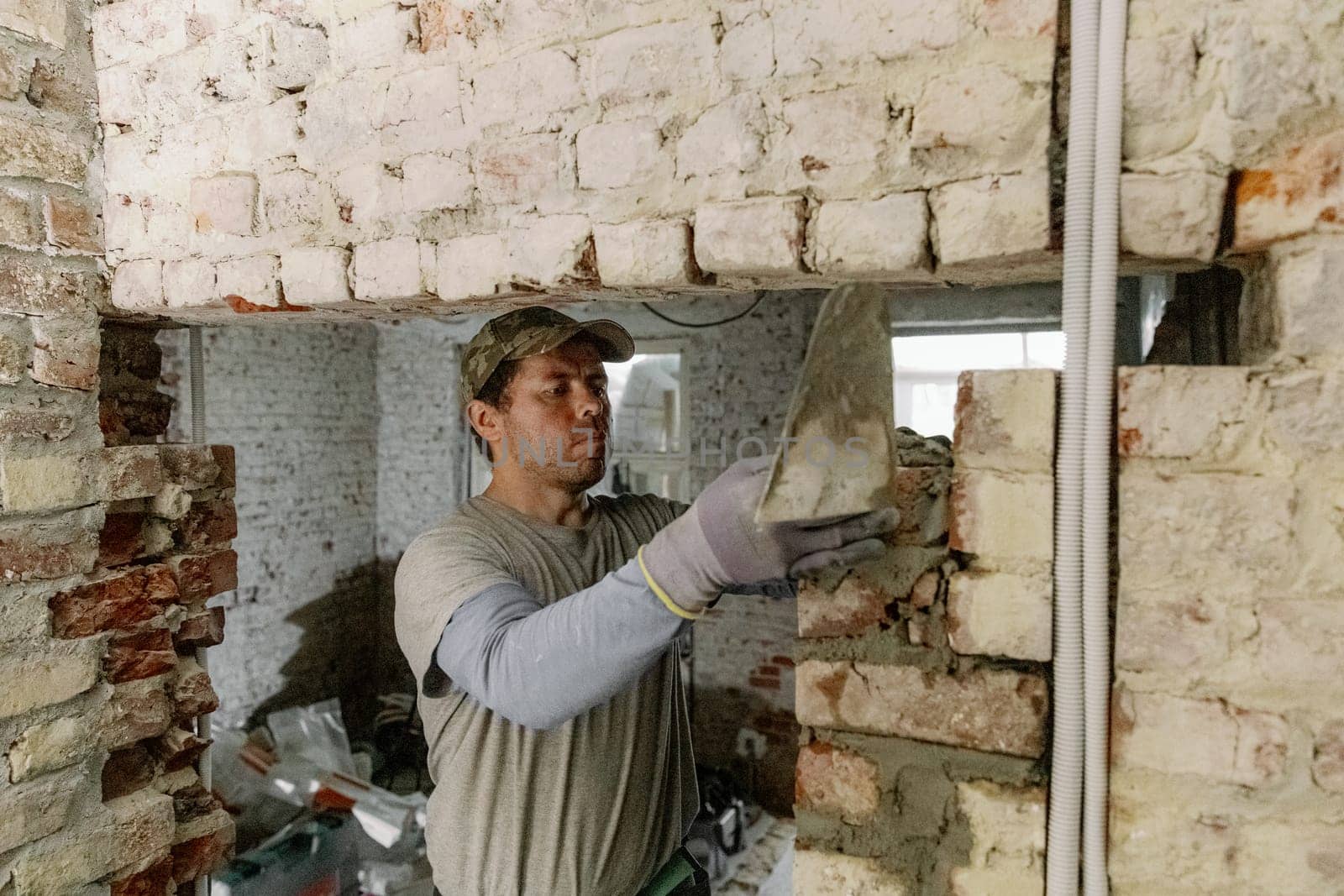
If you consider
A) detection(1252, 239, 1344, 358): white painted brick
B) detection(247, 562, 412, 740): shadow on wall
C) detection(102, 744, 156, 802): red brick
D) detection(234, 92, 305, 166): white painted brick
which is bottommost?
detection(247, 562, 412, 740): shadow on wall

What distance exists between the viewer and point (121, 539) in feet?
5.03

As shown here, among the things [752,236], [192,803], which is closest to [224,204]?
[752,236]

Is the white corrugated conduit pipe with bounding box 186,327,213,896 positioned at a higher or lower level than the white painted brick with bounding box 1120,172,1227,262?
lower

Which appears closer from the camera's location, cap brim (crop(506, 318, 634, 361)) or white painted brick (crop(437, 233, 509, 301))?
white painted brick (crop(437, 233, 509, 301))

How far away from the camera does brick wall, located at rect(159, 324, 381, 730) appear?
15.0 feet

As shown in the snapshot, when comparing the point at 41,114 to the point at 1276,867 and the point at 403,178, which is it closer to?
the point at 403,178

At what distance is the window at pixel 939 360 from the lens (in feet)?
13.0

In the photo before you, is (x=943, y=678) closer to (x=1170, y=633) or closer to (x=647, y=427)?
(x=1170, y=633)

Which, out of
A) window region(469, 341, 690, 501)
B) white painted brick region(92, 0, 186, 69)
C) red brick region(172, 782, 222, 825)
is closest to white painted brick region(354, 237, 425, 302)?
white painted brick region(92, 0, 186, 69)

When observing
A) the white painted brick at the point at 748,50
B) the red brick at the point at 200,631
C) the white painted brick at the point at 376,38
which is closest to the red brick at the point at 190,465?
the red brick at the point at 200,631

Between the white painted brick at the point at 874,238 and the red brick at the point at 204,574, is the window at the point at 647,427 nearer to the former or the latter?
the red brick at the point at 204,574

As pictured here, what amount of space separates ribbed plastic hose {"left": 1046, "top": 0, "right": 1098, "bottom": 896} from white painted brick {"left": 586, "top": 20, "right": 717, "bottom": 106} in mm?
443

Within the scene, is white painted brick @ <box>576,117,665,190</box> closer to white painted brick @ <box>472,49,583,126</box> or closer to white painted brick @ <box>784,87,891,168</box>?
white painted brick @ <box>472,49,583,126</box>

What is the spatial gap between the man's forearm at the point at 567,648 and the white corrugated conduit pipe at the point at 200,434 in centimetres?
99
